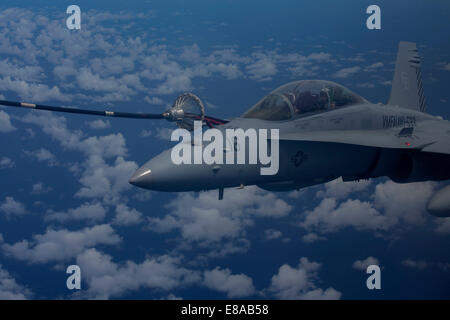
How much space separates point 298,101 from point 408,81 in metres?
4.78

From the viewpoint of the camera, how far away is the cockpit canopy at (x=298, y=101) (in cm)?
615

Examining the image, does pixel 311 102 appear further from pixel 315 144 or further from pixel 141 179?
pixel 141 179

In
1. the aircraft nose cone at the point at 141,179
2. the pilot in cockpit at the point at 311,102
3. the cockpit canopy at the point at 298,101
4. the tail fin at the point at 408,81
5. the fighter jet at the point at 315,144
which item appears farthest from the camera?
the tail fin at the point at 408,81

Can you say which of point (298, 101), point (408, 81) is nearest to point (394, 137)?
point (298, 101)

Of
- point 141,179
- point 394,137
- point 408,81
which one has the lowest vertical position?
point 141,179

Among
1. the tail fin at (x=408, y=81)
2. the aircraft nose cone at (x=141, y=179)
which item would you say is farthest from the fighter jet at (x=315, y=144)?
the tail fin at (x=408, y=81)

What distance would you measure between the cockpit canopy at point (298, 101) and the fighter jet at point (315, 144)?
1 cm

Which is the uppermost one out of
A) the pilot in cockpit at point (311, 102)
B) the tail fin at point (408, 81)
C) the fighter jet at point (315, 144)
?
the tail fin at point (408, 81)

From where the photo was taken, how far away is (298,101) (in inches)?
247

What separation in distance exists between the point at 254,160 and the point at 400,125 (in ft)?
Answer: 10.3

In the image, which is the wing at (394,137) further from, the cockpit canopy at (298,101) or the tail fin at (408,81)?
→ the tail fin at (408,81)

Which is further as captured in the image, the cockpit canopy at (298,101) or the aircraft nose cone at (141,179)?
the cockpit canopy at (298,101)
